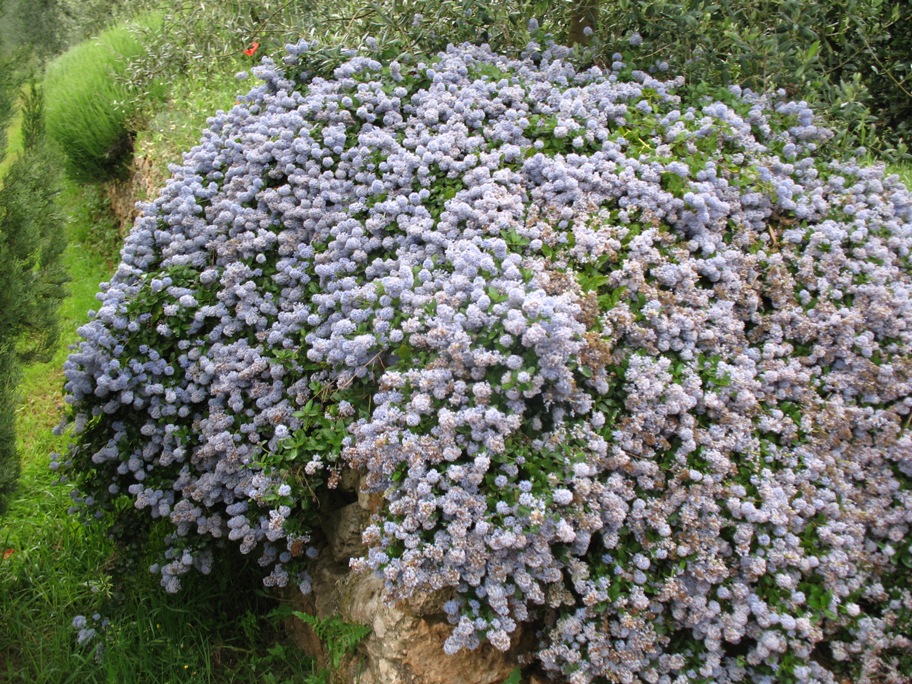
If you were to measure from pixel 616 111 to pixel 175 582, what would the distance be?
8.66ft

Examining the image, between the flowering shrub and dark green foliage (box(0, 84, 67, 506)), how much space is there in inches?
8.8

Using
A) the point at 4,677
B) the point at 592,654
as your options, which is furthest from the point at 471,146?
the point at 4,677

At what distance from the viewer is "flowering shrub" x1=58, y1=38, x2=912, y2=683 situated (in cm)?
231

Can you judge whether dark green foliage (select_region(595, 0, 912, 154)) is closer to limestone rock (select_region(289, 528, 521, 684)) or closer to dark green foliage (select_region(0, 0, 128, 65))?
limestone rock (select_region(289, 528, 521, 684))

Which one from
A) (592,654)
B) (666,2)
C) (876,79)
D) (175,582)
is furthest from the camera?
(876,79)

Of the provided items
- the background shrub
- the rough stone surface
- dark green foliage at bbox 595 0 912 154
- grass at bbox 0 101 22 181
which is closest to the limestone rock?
the rough stone surface

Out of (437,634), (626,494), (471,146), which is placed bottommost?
(437,634)

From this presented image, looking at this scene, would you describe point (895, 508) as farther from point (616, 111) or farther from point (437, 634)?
point (616, 111)

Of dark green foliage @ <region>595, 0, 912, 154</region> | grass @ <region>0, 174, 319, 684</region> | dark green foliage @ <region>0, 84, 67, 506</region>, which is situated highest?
dark green foliage @ <region>595, 0, 912, 154</region>

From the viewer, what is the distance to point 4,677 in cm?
295

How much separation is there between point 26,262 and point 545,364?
194cm

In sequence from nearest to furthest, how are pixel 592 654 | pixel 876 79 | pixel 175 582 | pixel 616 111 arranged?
pixel 592 654 → pixel 175 582 → pixel 616 111 → pixel 876 79

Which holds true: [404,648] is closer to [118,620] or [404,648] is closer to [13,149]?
[118,620]

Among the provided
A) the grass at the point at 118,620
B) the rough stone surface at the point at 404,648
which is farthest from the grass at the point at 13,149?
the rough stone surface at the point at 404,648
